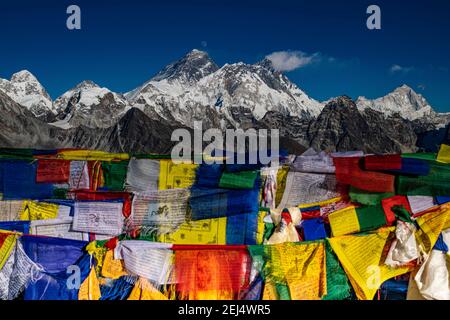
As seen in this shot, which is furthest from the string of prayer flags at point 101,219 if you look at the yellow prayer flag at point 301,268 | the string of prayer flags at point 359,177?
the string of prayer flags at point 359,177

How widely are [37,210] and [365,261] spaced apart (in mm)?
4323

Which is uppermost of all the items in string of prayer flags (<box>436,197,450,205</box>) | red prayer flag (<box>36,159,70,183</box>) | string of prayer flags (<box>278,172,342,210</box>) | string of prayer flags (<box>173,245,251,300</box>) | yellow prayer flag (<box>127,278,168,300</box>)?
red prayer flag (<box>36,159,70,183</box>)

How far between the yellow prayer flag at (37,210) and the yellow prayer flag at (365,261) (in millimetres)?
3692

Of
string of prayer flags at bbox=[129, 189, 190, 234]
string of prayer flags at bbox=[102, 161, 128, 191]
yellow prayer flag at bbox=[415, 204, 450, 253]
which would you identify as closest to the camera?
yellow prayer flag at bbox=[415, 204, 450, 253]

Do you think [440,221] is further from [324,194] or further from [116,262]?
[116,262]

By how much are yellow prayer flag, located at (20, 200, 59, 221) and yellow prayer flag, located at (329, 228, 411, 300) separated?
369 centimetres

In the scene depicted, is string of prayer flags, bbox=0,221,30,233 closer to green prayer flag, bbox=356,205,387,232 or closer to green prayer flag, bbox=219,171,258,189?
green prayer flag, bbox=219,171,258,189

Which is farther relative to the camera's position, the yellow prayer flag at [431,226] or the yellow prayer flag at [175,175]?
the yellow prayer flag at [175,175]

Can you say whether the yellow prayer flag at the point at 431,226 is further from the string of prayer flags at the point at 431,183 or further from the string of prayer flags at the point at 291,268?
the string of prayer flags at the point at 291,268

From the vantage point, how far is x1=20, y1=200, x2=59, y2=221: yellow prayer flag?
23.1 feet

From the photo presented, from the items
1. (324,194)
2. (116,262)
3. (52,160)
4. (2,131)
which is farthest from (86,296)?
(2,131)

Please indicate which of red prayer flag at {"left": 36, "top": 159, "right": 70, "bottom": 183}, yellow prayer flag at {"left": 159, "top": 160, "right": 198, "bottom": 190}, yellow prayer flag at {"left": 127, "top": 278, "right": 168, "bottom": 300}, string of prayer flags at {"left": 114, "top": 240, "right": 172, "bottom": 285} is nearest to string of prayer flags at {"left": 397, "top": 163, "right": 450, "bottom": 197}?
yellow prayer flag at {"left": 159, "top": 160, "right": 198, "bottom": 190}

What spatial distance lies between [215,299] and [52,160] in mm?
3199

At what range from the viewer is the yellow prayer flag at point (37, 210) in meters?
7.05
